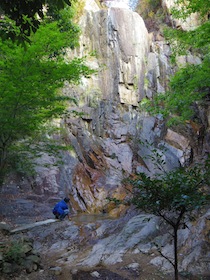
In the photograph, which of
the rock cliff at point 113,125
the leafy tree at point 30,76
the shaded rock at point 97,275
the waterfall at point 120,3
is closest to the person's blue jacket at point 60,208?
the rock cliff at point 113,125

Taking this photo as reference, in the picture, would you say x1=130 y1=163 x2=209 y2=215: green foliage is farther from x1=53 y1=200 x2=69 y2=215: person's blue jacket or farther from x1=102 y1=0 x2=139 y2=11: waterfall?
x1=102 y1=0 x2=139 y2=11: waterfall

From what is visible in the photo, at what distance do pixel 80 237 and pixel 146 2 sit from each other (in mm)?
33945

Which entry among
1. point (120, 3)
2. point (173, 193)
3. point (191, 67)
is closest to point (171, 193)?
point (173, 193)

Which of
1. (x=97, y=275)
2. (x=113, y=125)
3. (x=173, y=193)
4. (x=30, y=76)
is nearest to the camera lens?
(x=173, y=193)

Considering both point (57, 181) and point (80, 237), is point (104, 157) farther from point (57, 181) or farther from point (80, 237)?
point (80, 237)

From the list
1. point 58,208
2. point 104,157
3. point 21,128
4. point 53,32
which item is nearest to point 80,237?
point 58,208

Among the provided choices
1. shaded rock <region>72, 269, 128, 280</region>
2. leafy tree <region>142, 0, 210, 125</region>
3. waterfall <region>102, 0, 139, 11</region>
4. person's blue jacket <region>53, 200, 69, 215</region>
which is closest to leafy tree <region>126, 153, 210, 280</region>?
shaded rock <region>72, 269, 128, 280</region>

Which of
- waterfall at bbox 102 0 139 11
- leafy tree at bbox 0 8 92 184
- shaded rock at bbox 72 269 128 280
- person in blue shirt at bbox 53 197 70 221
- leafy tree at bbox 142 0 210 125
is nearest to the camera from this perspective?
shaded rock at bbox 72 269 128 280

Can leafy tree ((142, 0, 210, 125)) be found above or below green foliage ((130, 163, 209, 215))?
above

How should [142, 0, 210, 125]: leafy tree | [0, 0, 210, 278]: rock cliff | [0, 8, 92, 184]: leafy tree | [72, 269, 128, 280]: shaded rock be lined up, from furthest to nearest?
[0, 0, 210, 278]: rock cliff
[142, 0, 210, 125]: leafy tree
[0, 8, 92, 184]: leafy tree
[72, 269, 128, 280]: shaded rock

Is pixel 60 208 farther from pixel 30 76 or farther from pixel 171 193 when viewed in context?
pixel 171 193

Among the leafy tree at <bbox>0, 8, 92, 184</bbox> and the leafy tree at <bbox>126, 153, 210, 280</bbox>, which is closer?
the leafy tree at <bbox>126, 153, 210, 280</bbox>

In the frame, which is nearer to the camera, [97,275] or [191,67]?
[97,275]

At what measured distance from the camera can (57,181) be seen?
16078mm
